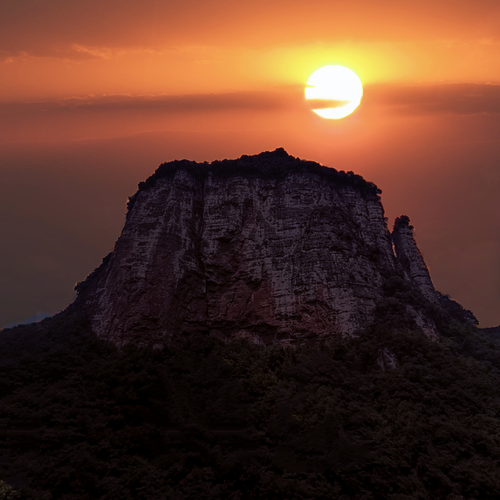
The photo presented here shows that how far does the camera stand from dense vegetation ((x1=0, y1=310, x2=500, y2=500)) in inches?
843

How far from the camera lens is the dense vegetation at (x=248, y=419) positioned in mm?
21422

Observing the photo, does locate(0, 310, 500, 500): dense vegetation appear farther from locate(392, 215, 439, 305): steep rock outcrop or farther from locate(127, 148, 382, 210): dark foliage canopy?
locate(127, 148, 382, 210): dark foliage canopy

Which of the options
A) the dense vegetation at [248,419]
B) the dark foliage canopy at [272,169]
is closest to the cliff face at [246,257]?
the dark foliage canopy at [272,169]

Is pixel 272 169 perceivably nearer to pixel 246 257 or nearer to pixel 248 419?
pixel 246 257

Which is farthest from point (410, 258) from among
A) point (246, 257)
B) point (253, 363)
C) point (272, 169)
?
point (253, 363)

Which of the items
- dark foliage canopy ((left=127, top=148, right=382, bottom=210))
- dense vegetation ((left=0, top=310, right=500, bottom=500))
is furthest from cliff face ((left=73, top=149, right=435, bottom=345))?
dense vegetation ((left=0, top=310, right=500, bottom=500))

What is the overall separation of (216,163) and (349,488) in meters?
29.9

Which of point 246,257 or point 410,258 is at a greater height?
point 410,258

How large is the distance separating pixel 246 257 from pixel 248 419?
14870mm

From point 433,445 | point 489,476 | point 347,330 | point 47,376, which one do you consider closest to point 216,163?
point 347,330

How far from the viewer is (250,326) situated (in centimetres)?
3422

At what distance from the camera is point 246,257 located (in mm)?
37031

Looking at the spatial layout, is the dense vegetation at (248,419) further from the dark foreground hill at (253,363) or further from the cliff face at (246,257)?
the cliff face at (246,257)

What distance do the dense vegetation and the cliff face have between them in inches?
95.2
